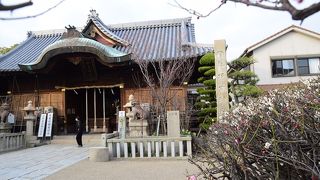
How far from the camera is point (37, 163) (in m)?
11.2

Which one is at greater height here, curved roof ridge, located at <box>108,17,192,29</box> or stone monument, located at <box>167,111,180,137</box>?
curved roof ridge, located at <box>108,17,192,29</box>

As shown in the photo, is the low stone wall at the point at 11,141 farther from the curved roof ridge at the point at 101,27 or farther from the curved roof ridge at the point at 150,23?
the curved roof ridge at the point at 150,23

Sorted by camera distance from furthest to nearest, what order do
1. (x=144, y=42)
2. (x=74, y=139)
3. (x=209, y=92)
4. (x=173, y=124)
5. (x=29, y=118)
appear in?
(x=144, y=42)
(x=74, y=139)
(x=29, y=118)
(x=209, y=92)
(x=173, y=124)

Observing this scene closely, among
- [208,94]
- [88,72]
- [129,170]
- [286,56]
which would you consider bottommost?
[129,170]

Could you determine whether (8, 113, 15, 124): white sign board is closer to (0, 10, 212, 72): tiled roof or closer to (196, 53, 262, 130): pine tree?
(0, 10, 212, 72): tiled roof

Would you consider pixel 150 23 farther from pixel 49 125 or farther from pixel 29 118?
pixel 29 118

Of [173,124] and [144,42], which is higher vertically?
[144,42]

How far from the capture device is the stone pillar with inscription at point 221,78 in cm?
1116

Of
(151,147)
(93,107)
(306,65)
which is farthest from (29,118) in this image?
(306,65)

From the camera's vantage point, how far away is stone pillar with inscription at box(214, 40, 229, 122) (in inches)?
440

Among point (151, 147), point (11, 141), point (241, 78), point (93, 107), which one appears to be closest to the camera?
point (151, 147)

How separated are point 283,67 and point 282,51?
1.33m

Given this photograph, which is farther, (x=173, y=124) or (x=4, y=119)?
(x=4, y=119)

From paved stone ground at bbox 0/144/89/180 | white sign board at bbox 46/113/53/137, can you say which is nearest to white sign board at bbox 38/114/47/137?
white sign board at bbox 46/113/53/137
